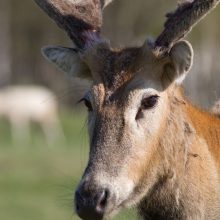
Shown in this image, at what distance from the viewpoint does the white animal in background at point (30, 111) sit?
139ft

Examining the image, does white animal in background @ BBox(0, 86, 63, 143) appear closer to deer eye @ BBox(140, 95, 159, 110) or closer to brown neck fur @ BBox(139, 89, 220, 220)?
brown neck fur @ BBox(139, 89, 220, 220)

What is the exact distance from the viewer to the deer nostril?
8.95 m

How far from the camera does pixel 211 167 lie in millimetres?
9984

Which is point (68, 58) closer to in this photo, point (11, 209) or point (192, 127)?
point (192, 127)

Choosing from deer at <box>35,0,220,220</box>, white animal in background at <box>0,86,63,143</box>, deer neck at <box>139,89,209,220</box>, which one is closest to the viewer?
deer at <box>35,0,220,220</box>

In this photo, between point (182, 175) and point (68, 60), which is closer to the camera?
point (182, 175)

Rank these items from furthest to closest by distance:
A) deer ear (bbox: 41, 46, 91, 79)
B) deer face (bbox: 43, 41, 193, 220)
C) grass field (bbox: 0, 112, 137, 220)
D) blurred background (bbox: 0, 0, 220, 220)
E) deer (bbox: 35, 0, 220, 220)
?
1. grass field (bbox: 0, 112, 137, 220)
2. blurred background (bbox: 0, 0, 220, 220)
3. deer ear (bbox: 41, 46, 91, 79)
4. deer (bbox: 35, 0, 220, 220)
5. deer face (bbox: 43, 41, 193, 220)

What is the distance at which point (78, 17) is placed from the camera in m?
10.4

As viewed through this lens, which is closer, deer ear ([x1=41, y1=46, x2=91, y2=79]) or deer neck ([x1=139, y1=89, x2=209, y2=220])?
deer neck ([x1=139, y1=89, x2=209, y2=220])

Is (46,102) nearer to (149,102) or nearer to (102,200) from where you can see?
(149,102)

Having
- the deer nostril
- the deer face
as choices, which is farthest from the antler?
the deer nostril

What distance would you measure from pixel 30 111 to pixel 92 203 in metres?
35.1

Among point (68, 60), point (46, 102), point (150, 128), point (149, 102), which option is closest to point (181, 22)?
point (149, 102)

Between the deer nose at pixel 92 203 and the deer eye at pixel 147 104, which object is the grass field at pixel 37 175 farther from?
the deer nose at pixel 92 203
